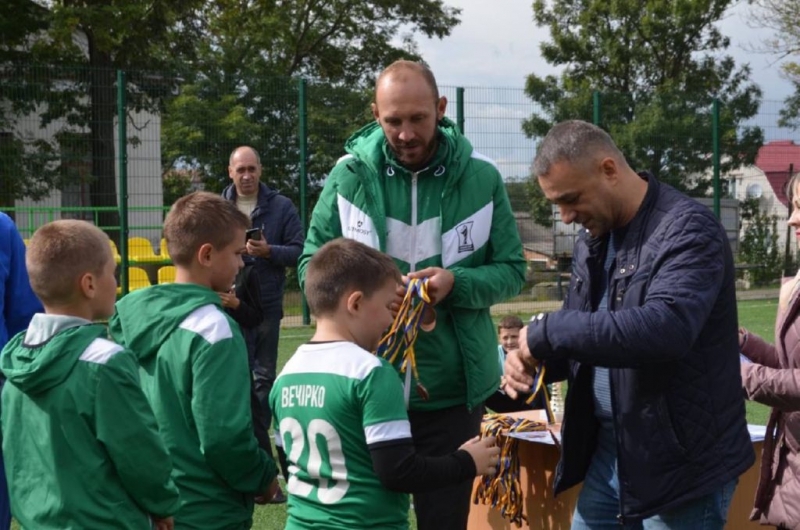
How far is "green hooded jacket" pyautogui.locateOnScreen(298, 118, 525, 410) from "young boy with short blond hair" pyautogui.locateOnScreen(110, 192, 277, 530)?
21.0 inches

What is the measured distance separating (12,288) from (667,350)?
265 centimetres

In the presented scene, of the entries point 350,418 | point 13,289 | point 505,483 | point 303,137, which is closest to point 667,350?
point 350,418

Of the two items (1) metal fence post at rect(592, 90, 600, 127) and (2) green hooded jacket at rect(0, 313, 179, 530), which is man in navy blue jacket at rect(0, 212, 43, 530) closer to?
(2) green hooded jacket at rect(0, 313, 179, 530)

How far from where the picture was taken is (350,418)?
10.1 ft

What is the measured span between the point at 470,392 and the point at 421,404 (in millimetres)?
188

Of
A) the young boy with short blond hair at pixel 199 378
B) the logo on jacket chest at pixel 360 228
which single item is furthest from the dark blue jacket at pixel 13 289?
the logo on jacket chest at pixel 360 228

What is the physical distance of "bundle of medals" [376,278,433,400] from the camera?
3684 millimetres

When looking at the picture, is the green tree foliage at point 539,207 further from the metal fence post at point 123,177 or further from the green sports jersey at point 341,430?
the green sports jersey at point 341,430

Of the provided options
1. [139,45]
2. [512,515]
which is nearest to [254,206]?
[512,515]

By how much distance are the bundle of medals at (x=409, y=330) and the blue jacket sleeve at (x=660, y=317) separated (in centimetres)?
67

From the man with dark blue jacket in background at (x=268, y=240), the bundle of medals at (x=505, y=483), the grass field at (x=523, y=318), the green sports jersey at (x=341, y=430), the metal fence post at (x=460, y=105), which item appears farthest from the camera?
the metal fence post at (x=460, y=105)

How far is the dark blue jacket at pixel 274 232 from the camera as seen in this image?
7902mm

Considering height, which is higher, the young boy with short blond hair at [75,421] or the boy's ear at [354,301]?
the boy's ear at [354,301]

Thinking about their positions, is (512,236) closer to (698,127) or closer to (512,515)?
(512,515)
